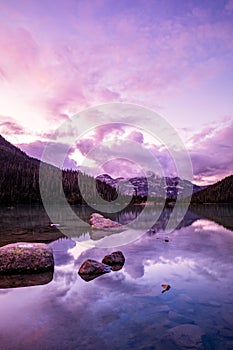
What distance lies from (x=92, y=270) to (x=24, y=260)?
247 centimetres

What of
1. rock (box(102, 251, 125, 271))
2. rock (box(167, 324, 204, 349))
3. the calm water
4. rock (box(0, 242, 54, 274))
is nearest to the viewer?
rock (box(167, 324, 204, 349))

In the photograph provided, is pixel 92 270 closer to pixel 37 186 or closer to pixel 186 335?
pixel 186 335

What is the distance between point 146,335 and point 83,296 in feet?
7.86

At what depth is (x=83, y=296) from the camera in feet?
22.2

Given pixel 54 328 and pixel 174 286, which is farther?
pixel 174 286

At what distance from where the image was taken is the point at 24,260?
365 inches

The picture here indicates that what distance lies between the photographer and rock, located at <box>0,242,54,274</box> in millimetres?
9125

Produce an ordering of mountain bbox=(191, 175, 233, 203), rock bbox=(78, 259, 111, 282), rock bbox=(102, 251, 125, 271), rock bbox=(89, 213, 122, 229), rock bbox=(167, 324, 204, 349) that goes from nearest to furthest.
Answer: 1. rock bbox=(167, 324, 204, 349)
2. rock bbox=(78, 259, 111, 282)
3. rock bbox=(102, 251, 125, 271)
4. rock bbox=(89, 213, 122, 229)
5. mountain bbox=(191, 175, 233, 203)

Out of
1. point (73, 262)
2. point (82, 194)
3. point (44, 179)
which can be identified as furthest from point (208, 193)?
point (73, 262)

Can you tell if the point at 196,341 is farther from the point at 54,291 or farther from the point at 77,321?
the point at 54,291

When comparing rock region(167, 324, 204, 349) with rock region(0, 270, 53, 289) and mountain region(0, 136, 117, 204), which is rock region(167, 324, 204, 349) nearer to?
rock region(0, 270, 53, 289)

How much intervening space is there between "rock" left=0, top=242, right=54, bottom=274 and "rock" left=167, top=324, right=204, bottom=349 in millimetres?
5524

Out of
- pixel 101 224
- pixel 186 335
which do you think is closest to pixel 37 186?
pixel 101 224

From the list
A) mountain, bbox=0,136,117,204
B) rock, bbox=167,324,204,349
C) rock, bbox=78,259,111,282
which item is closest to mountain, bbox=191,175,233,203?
mountain, bbox=0,136,117,204
